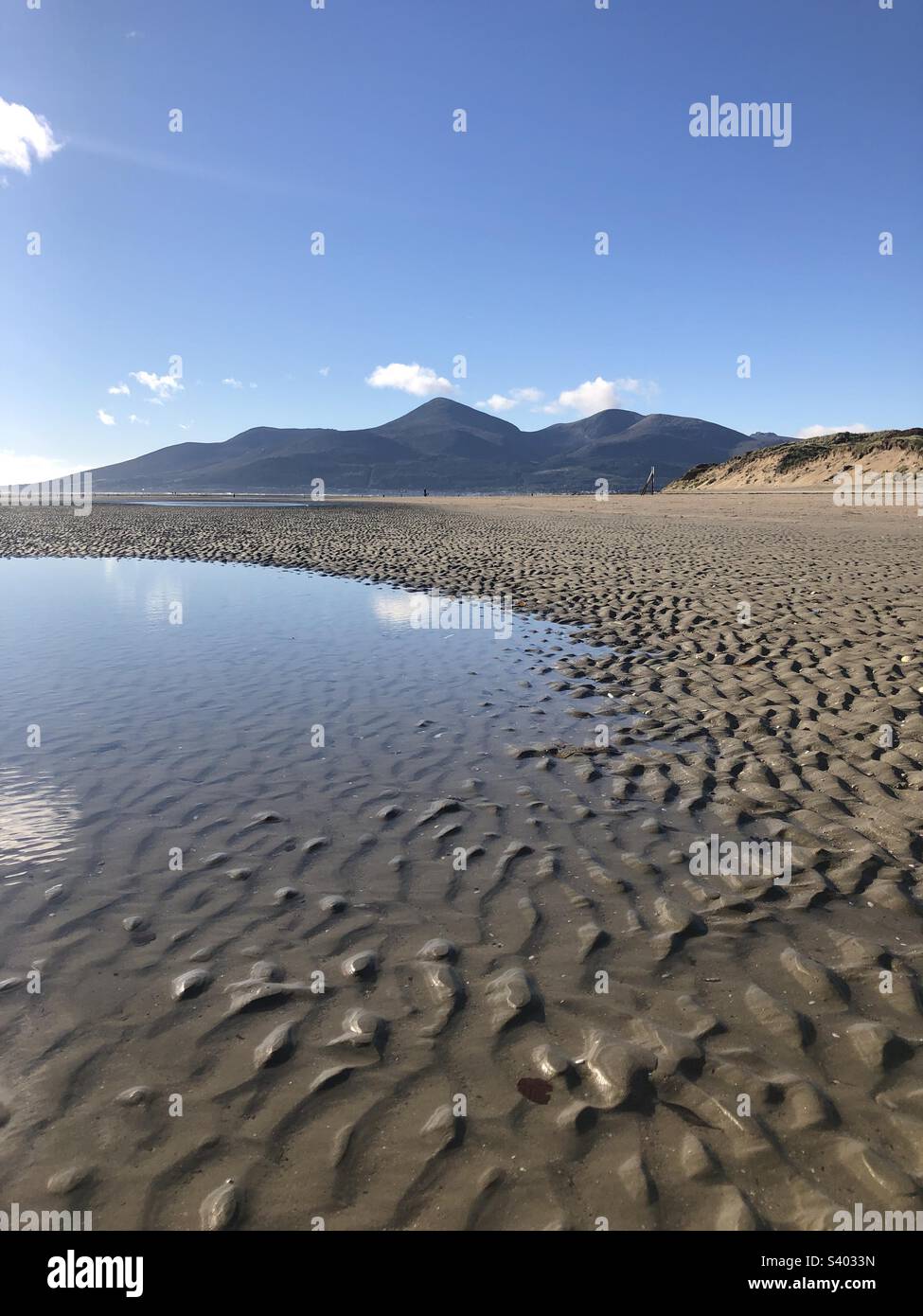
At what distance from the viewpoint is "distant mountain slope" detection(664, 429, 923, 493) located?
7175cm

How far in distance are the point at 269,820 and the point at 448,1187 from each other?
462 cm

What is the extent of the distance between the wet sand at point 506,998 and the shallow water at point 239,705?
34cm

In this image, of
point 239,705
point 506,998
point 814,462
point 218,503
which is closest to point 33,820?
point 239,705

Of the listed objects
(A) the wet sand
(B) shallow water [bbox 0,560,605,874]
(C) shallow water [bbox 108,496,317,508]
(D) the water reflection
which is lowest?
(A) the wet sand

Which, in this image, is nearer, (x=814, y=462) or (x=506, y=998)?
(x=506, y=998)

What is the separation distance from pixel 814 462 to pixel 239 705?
289 ft

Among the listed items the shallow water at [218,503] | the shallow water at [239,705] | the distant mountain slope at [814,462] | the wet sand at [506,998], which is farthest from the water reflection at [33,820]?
the distant mountain slope at [814,462]

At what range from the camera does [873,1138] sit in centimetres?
379

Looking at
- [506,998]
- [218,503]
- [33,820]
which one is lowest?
[506,998]

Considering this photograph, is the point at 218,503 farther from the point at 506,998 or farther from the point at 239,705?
the point at 506,998

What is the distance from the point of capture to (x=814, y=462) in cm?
8250

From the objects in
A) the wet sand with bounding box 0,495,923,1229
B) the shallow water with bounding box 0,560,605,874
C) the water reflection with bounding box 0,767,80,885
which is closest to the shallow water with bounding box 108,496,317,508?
the shallow water with bounding box 0,560,605,874

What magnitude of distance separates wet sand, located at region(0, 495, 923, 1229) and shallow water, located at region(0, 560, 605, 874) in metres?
0.34

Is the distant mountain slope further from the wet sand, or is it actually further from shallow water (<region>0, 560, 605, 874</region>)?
the wet sand
